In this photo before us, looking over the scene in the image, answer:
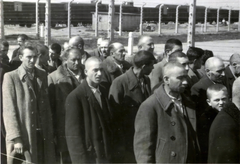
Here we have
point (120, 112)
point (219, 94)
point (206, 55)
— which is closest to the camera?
point (219, 94)

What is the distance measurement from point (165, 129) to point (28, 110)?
4.77 ft

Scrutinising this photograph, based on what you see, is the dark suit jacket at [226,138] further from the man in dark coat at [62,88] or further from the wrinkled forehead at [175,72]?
the man in dark coat at [62,88]

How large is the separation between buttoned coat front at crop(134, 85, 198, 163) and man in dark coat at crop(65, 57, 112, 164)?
536 mm

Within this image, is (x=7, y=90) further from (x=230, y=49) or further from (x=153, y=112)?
(x=230, y=49)

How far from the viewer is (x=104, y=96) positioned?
3.69 meters

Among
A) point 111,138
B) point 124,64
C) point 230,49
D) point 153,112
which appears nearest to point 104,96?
point 111,138

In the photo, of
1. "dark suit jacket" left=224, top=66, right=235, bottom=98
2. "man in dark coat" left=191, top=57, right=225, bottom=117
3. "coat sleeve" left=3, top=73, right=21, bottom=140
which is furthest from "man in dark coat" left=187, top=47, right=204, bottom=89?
"coat sleeve" left=3, top=73, right=21, bottom=140

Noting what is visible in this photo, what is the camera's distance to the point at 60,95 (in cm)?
415

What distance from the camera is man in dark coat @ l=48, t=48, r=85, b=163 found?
4129 mm

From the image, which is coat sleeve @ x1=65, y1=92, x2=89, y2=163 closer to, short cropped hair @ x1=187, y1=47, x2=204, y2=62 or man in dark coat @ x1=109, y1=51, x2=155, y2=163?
man in dark coat @ x1=109, y1=51, x2=155, y2=163

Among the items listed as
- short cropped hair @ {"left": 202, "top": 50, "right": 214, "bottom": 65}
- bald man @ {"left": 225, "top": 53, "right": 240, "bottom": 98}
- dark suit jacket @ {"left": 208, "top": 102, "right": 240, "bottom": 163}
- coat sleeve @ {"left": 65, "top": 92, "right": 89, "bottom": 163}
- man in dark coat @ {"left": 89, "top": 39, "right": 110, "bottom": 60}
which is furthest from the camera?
man in dark coat @ {"left": 89, "top": 39, "right": 110, "bottom": 60}

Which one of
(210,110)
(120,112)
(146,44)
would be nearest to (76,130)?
(120,112)

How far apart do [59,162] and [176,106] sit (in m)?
1.80

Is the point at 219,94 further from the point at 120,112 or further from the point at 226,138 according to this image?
the point at 120,112
